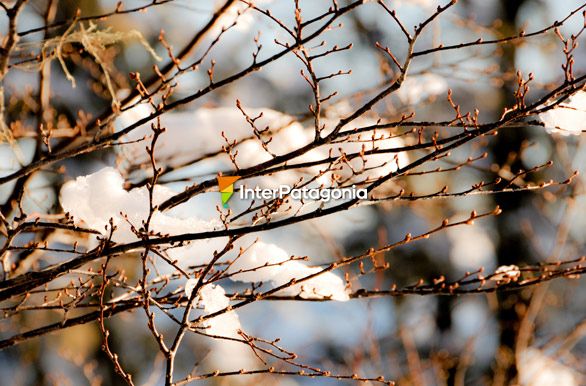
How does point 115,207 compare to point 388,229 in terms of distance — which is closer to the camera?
point 115,207

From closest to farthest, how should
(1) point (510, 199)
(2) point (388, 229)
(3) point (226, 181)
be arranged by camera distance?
1. (3) point (226, 181)
2. (1) point (510, 199)
3. (2) point (388, 229)

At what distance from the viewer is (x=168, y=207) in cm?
175

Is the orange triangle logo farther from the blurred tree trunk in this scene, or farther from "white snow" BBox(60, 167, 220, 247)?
the blurred tree trunk

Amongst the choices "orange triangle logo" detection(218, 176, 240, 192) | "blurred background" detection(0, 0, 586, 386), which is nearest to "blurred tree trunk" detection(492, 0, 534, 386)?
"blurred background" detection(0, 0, 586, 386)

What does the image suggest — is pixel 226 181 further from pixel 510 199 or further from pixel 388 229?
pixel 388 229

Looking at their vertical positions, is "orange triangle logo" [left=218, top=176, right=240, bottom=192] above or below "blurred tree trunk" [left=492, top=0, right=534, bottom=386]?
below

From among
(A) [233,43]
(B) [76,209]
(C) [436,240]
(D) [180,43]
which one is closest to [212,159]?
(B) [76,209]

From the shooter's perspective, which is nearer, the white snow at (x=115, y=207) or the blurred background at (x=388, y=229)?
the white snow at (x=115, y=207)

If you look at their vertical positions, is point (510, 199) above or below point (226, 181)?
above

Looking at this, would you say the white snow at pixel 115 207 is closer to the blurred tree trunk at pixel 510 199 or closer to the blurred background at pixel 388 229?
the blurred background at pixel 388 229

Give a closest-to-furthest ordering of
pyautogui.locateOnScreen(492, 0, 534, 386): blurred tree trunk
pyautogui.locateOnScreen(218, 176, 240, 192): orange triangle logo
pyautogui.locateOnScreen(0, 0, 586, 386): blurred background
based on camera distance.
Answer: pyautogui.locateOnScreen(218, 176, 240, 192): orange triangle logo
pyautogui.locateOnScreen(0, 0, 586, 386): blurred background
pyautogui.locateOnScreen(492, 0, 534, 386): blurred tree trunk

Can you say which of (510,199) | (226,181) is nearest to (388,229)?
(510,199)

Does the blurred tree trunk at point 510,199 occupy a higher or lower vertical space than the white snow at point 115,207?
higher

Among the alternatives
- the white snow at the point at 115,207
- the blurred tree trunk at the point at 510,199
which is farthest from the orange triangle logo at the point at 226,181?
the blurred tree trunk at the point at 510,199
